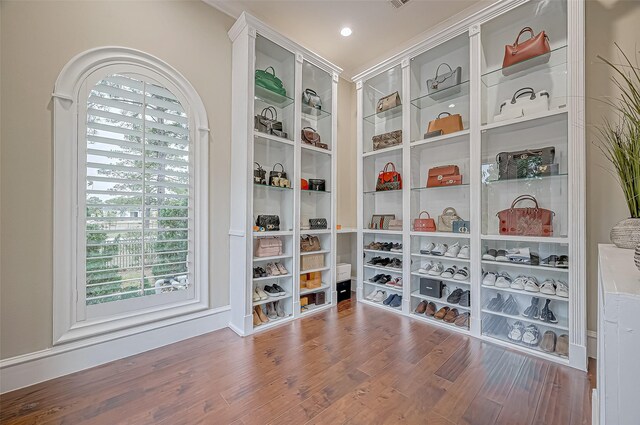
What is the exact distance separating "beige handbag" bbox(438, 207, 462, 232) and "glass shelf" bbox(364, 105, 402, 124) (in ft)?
4.49

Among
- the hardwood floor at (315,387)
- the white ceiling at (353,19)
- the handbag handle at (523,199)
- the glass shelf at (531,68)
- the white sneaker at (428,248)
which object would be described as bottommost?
the hardwood floor at (315,387)

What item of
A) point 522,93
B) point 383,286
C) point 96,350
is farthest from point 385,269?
point 96,350

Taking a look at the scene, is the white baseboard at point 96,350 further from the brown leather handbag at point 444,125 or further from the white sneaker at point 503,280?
the brown leather handbag at point 444,125

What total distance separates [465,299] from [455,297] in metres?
0.09

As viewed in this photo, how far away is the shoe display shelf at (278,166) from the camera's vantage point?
8.31ft

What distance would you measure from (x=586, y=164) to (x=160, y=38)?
3636 millimetres

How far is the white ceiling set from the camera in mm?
2705

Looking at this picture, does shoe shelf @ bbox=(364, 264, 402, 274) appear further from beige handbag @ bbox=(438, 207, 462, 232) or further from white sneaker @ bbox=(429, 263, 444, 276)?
beige handbag @ bbox=(438, 207, 462, 232)

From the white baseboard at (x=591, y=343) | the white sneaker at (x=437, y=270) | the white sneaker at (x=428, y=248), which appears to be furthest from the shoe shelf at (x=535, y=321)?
the white sneaker at (x=428, y=248)

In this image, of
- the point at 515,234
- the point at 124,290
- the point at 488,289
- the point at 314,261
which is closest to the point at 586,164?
the point at 515,234

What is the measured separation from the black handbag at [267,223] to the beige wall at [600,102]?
2.69 metres

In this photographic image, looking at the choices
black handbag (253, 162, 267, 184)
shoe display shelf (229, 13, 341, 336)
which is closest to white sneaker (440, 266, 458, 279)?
shoe display shelf (229, 13, 341, 336)

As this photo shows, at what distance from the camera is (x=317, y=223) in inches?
126

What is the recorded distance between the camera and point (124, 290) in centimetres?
210
